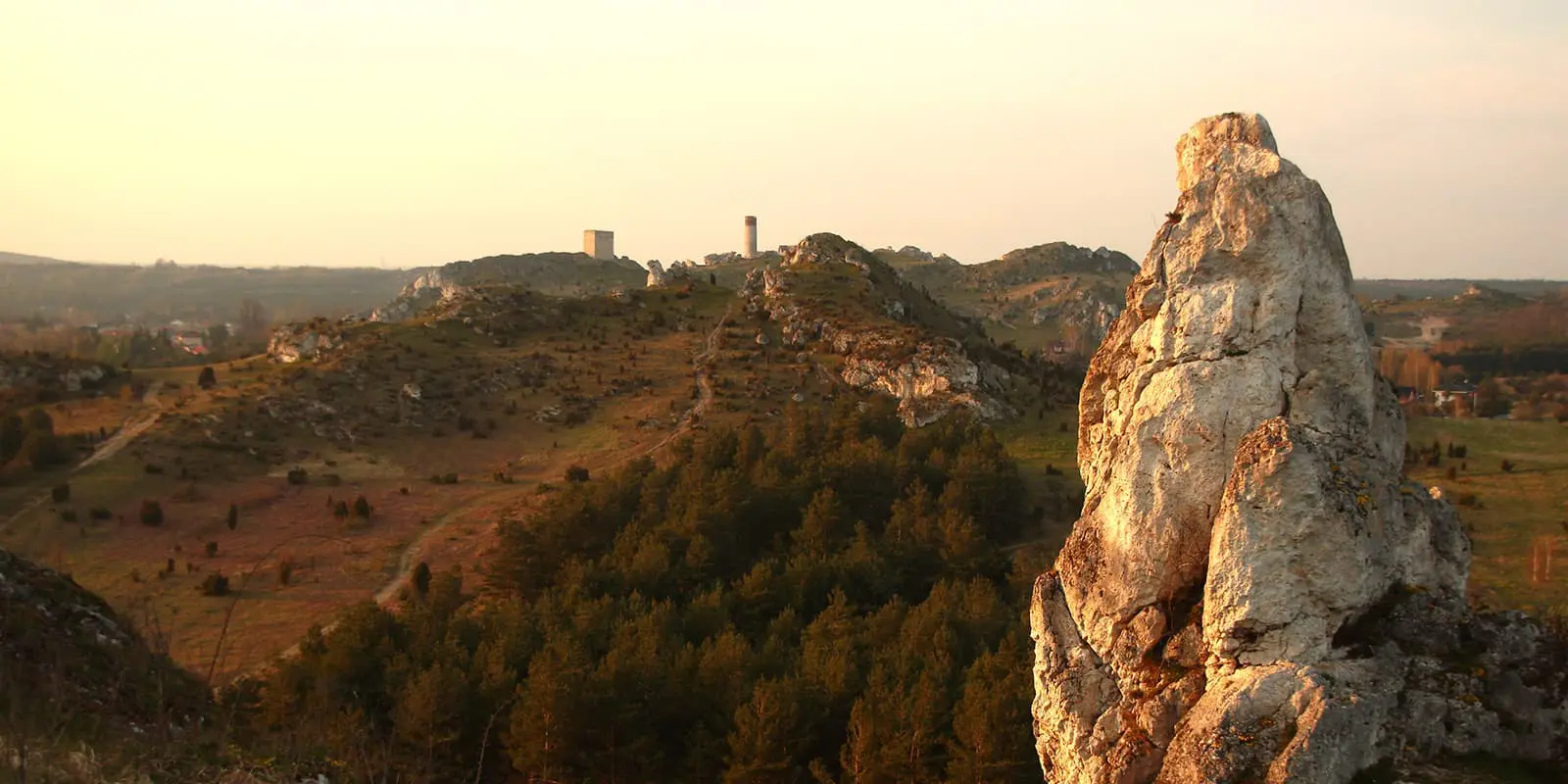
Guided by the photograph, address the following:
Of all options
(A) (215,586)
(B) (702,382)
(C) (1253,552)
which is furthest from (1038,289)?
(C) (1253,552)

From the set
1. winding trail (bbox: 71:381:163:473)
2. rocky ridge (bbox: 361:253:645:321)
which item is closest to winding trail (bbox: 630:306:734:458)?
winding trail (bbox: 71:381:163:473)

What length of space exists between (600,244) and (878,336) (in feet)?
391

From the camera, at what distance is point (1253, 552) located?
9.17 meters

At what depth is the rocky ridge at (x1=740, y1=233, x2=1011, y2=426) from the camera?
54.7 metres

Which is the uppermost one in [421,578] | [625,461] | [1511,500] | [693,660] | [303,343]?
[303,343]

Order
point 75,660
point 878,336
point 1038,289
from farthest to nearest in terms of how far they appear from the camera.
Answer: point 1038,289 < point 878,336 < point 75,660

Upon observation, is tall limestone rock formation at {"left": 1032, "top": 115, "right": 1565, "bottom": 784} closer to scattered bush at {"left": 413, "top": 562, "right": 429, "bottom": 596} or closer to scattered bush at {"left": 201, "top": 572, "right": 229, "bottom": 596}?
scattered bush at {"left": 413, "top": 562, "right": 429, "bottom": 596}

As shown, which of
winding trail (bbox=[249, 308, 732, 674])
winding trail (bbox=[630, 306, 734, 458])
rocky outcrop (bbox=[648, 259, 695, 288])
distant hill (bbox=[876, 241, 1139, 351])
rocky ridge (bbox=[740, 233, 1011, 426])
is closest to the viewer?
winding trail (bbox=[249, 308, 732, 674])

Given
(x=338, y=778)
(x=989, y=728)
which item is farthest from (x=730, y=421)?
(x=338, y=778)

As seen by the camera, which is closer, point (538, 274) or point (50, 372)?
point (50, 372)

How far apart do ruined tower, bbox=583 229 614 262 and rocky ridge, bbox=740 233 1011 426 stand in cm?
9046

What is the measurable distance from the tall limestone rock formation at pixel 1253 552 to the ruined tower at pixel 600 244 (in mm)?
165591

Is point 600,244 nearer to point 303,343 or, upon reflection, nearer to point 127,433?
point 303,343

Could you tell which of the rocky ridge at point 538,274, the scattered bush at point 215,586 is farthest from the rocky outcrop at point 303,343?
the rocky ridge at point 538,274
